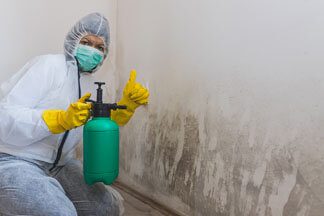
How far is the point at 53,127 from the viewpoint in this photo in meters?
1.20

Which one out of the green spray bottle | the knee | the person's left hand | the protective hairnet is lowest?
the knee

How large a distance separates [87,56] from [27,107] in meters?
0.31

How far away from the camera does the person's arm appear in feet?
3.97

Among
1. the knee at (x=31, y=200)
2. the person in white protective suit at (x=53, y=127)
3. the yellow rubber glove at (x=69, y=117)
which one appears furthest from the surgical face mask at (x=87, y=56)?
the knee at (x=31, y=200)

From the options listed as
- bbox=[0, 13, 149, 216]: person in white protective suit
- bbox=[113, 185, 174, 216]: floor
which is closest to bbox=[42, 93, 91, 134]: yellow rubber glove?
bbox=[0, 13, 149, 216]: person in white protective suit

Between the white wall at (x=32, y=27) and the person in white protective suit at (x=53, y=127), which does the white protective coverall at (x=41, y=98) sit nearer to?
the person in white protective suit at (x=53, y=127)

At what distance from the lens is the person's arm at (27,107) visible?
1.21m

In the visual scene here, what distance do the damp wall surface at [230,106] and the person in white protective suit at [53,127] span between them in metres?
0.26

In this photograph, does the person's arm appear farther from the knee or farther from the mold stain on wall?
the mold stain on wall

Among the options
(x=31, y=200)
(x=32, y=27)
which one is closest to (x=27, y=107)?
(x=31, y=200)

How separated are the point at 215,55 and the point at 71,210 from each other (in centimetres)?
77

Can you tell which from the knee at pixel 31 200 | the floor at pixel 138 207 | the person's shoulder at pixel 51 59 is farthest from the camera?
the floor at pixel 138 207

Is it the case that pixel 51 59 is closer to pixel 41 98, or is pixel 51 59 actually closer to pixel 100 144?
pixel 41 98

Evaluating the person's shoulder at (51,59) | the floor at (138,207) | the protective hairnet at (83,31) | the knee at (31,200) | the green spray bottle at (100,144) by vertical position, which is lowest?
the floor at (138,207)
